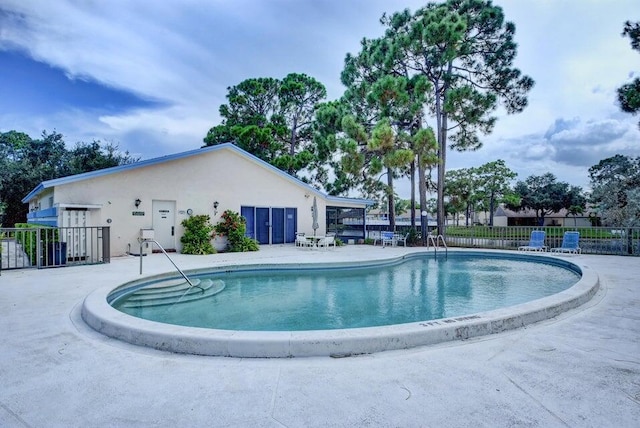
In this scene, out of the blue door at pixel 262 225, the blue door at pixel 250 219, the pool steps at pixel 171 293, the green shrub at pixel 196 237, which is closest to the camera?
the pool steps at pixel 171 293

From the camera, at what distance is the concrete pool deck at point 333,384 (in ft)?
7.54

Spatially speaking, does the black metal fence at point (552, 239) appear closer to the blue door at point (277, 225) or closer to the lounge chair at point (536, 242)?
the lounge chair at point (536, 242)

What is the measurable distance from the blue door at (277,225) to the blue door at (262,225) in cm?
27

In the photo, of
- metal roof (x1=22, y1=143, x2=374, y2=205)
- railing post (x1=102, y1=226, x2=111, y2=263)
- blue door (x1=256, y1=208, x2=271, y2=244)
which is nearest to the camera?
railing post (x1=102, y1=226, x2=111, y2=263)

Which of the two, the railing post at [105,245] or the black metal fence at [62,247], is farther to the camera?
the railing post at [105,245]

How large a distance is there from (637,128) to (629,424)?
46.7 feet

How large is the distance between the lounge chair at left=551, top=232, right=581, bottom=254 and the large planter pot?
1312 centimetres

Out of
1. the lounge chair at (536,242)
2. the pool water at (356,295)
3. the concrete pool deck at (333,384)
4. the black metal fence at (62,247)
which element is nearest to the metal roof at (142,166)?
the black metal fence at (62,247)

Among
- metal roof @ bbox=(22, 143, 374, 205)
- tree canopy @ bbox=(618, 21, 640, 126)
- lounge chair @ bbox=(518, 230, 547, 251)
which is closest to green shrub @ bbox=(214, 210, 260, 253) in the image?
metal roof @ bbox=(22, 143, 374, 205)

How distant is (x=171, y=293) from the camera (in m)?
7.04

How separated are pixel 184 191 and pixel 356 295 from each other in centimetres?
863

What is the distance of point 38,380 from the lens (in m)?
2.84

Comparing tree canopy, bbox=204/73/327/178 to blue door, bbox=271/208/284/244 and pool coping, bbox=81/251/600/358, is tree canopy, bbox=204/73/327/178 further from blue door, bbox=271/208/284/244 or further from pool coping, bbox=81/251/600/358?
pool coping, bbox=81/251/600/358

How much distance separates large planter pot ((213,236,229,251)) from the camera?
13914mm
